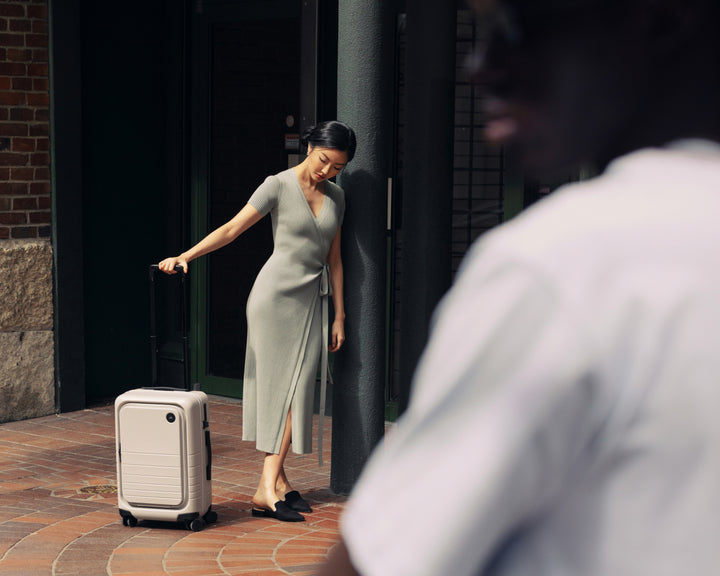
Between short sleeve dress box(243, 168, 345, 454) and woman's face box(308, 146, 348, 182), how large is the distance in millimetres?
106

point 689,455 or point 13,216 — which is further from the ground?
point 689,455

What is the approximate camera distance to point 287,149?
853cm

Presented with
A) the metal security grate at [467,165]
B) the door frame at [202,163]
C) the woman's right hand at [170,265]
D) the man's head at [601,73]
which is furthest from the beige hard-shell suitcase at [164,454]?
the man's head at [601,73]

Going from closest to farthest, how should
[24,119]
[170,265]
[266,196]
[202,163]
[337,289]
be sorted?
[170,265], [266,196], [337,289], [24,119], [202,163]

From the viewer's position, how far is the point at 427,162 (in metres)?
5.94

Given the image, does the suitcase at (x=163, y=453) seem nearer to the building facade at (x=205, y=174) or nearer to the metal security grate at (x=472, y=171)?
the building facade at (x=205, y=174)

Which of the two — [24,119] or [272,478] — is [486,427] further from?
[24,119]

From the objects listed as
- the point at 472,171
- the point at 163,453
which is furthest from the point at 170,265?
the point at 472,171

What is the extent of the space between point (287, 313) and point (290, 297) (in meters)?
0.08

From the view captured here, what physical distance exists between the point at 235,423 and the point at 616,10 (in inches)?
296

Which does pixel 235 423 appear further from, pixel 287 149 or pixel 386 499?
pixel 386 499

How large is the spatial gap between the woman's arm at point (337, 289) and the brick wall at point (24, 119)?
3071 millimetres

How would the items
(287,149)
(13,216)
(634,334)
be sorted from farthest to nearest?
(287,149)
(13,216)
(634,334)

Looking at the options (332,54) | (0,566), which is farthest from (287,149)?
(0,566)
